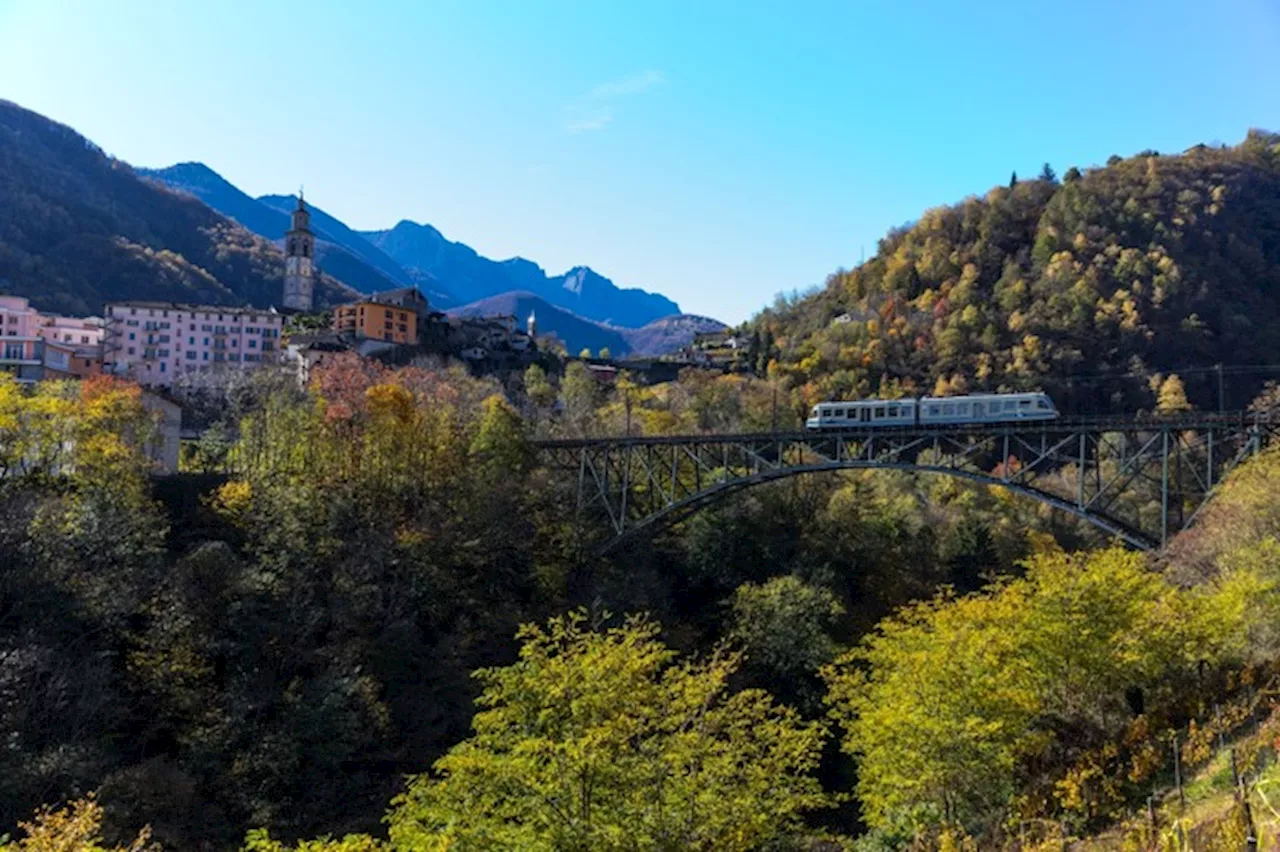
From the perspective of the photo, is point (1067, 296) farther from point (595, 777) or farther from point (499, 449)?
point (595, 777)

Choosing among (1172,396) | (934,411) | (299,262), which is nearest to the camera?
(934,411)

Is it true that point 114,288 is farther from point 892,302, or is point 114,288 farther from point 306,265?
point 892,302

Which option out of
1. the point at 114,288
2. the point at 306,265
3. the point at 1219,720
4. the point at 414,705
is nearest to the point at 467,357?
the point at 306,265

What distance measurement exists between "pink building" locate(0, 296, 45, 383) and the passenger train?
38314 mm

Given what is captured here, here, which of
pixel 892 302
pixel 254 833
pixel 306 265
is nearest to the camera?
pixel 254 833

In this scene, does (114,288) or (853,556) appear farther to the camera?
(114,288)

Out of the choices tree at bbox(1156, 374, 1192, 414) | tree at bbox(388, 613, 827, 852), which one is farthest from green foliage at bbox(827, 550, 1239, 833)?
tree at bbox(1156, 374, 1192, 414)

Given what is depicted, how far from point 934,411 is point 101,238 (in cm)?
9995

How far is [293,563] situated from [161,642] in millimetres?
4930

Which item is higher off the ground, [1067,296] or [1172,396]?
[1067,296]

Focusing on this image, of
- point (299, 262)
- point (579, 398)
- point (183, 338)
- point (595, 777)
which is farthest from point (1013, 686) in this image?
point (299, 262)

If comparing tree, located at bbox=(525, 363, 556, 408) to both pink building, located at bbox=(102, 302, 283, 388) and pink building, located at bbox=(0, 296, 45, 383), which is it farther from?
pink building, located at bbox=(0, 296, 45, 383)

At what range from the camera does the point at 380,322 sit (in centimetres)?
6334

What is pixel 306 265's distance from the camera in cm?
9262
